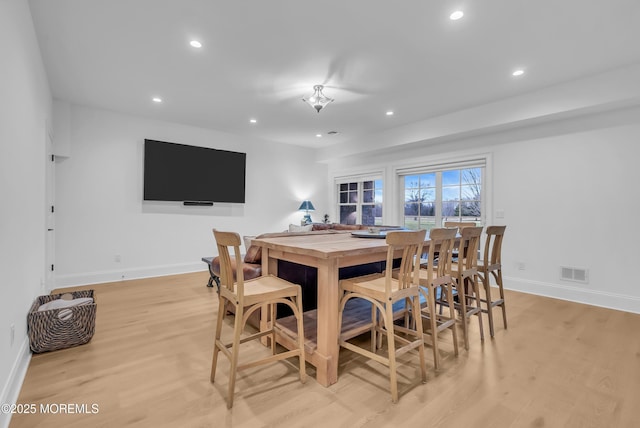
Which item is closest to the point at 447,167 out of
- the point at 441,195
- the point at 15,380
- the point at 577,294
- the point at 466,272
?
the point at 441,195

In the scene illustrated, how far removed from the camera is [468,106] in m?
4.15

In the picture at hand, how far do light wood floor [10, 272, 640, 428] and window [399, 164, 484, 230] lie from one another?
2.38 meters

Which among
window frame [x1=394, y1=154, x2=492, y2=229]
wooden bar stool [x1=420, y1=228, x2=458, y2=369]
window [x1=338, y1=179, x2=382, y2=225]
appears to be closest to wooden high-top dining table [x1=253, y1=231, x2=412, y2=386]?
wooden bar stool [x1=420, y1=228, x2=458, y2=369]

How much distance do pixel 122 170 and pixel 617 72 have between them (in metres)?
6.43

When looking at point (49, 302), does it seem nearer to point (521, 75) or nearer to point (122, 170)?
point (122, 170)

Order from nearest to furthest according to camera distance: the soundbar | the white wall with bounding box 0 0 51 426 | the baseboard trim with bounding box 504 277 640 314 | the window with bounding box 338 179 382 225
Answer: the white wall with bounding box 0 0 51 426
the baseboard trim with bounding box 504 277 640 314
the soundbar
the window with bounding box 338 179 382 225

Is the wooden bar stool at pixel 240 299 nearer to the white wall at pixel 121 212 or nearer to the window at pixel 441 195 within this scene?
the white wall at pixel 121 212

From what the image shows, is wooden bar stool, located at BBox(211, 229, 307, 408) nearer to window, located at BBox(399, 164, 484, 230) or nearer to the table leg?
the table leg

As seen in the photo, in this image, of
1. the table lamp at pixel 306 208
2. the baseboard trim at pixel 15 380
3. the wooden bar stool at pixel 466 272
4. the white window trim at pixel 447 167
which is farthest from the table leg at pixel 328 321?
the table lamp at pixel 306 208

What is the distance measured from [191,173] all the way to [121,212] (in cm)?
121

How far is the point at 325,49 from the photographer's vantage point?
2734mm

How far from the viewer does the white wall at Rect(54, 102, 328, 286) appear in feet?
13.8

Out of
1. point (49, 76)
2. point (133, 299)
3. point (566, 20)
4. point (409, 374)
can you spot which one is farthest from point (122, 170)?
point (566, 20)

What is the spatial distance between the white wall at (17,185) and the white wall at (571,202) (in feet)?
16.8
